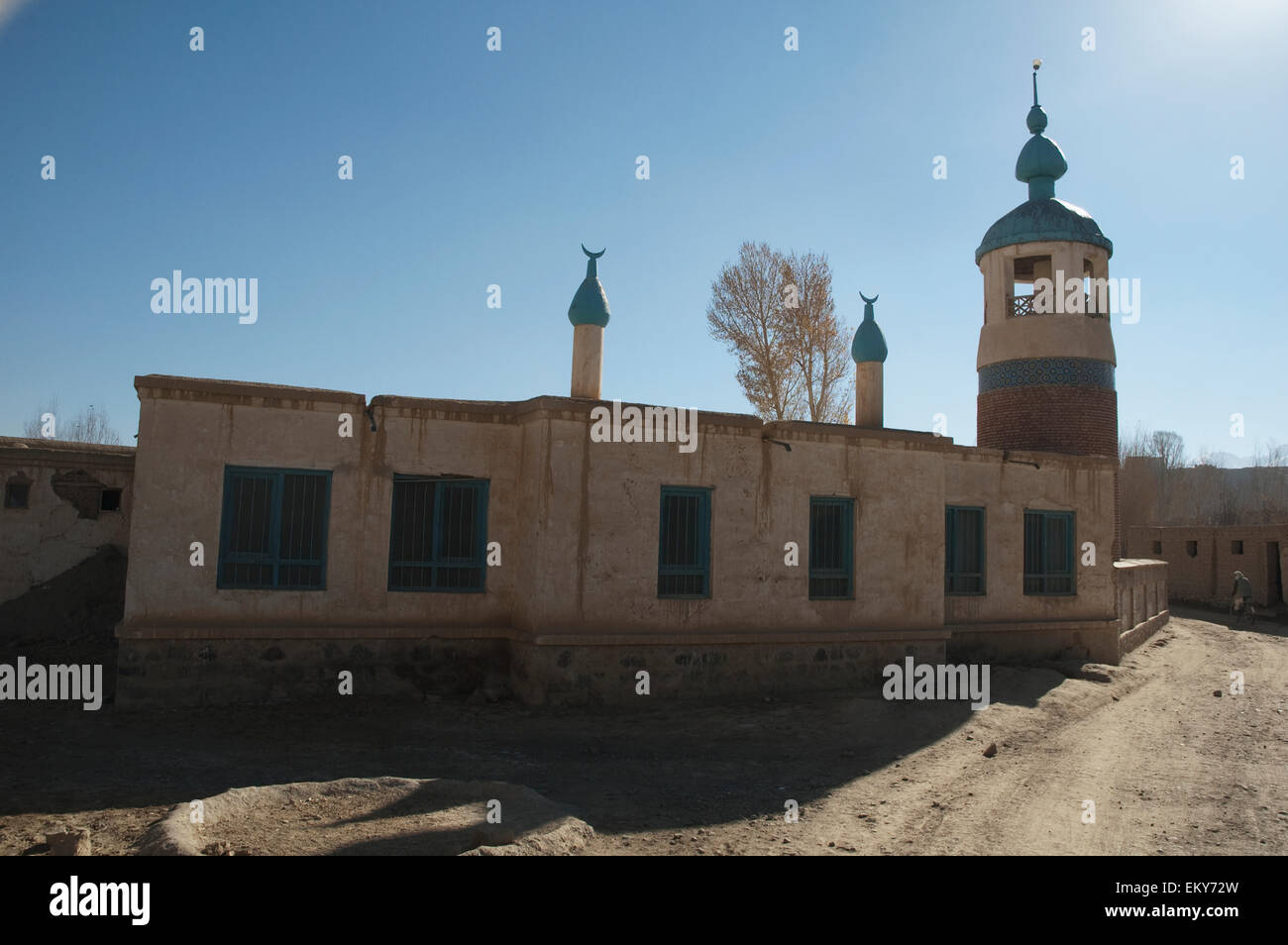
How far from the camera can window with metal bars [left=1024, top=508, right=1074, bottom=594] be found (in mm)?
15367

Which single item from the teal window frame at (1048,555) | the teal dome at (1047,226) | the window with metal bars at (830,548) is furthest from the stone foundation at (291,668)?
the teal dome at (1047,226)

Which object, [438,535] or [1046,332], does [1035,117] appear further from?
[438,535]

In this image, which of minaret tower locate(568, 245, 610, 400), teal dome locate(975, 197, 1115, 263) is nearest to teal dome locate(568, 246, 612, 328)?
minaret tower locate(568, 245, 610, 400)

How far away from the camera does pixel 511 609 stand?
11.4m

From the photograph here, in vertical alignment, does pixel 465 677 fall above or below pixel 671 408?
below

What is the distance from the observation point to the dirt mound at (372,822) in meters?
5.76

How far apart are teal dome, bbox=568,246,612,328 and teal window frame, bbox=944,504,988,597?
6563mm

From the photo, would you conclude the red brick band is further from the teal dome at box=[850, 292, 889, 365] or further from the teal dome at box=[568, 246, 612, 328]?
the teal dome at box=[568, 246, 612, 328]

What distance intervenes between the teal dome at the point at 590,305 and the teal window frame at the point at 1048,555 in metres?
8.49

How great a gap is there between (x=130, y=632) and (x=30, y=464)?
17.3 feet

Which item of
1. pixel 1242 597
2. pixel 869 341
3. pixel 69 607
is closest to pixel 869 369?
pixel 869 341
